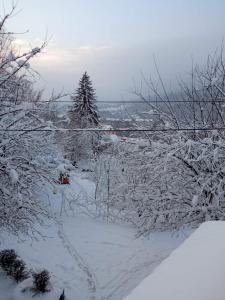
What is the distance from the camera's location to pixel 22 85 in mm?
10758

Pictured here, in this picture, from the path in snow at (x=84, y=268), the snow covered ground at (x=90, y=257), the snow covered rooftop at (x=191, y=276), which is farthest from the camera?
the path in snow at (x=84, y=268)

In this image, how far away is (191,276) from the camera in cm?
274

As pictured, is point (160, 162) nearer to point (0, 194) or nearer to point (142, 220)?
point (142, 220)

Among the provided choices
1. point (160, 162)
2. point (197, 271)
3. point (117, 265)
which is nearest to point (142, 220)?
point (160, 162)

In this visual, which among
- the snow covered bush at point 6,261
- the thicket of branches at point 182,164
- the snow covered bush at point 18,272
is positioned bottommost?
the snow covered bush at point 18,272

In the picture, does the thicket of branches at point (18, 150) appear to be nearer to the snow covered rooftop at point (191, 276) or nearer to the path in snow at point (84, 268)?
the path in snow at point (84, 268)

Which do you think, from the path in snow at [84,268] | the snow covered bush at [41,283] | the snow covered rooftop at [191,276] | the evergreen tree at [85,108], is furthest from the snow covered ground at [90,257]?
the evergreen tree at [85,108]

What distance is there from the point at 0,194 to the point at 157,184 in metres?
5.67

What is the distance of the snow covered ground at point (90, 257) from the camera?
44.2ft

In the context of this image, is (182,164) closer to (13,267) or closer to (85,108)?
(13,267)

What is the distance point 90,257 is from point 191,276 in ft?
51.0

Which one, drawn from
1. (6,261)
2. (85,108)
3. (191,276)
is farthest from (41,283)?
(85,108)

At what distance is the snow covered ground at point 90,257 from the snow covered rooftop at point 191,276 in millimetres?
7721

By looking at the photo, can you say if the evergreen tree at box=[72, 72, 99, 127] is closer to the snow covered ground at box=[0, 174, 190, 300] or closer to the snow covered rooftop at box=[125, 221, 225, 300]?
the snow covered ground at box=[0, 174, 190, 300]
